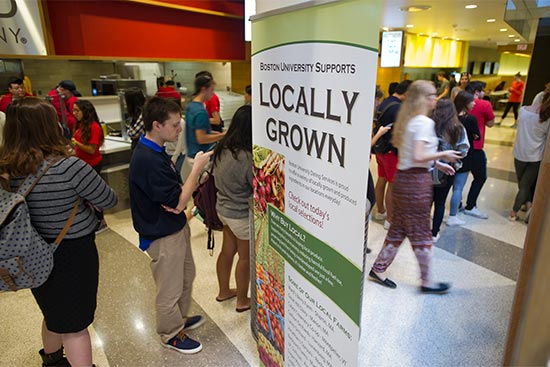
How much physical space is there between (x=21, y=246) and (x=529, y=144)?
14.7 ft

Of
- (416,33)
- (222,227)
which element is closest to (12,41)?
(222,227)

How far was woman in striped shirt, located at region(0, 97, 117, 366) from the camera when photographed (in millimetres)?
1559

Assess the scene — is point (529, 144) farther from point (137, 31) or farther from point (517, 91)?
point (517, 91)

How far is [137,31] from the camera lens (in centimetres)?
290

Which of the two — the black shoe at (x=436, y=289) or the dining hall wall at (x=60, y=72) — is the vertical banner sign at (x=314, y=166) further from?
the dining hall wall at (x=60, y=72)

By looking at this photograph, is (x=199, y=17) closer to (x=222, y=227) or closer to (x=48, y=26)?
(x=48, y=26)

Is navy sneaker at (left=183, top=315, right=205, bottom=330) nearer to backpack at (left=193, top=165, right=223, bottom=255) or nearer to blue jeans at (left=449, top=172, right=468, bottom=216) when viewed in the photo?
backpack at (left=193, top=165, right=223, bottom=255)

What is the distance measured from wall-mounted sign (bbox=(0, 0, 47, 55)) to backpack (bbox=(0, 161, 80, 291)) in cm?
143

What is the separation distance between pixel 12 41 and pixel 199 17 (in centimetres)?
147

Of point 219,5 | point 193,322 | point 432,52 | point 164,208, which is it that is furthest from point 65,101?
point 432,52

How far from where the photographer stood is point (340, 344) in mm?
1271

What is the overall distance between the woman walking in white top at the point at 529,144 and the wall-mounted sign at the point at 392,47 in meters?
6.63

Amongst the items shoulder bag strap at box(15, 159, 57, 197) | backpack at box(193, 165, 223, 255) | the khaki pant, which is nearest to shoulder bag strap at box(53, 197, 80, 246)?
shoulder bag strap at box(15, 159, 57, 197)

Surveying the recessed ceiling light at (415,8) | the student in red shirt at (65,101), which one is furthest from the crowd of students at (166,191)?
the recessed ceiling light at (415,8)
